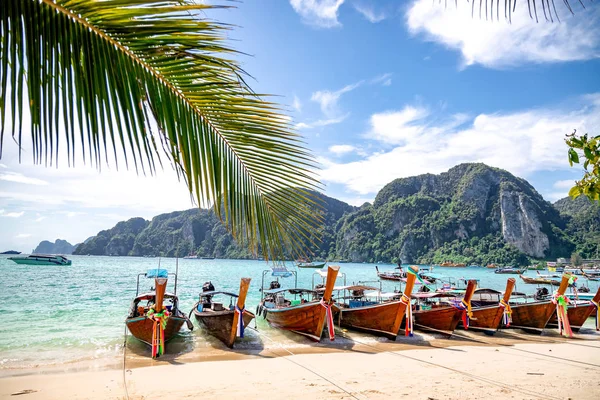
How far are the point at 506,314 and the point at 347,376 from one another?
9.97 m

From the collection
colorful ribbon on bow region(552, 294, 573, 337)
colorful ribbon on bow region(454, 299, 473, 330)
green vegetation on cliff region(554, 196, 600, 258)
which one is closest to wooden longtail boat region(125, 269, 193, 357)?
colorful ribbon on bow region(454, 299, 473, 330)

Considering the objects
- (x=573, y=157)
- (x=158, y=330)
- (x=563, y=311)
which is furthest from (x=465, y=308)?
(x=573, y=157)

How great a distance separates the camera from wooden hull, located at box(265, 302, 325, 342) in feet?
40.7

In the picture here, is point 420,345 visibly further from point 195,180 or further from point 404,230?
point 404,230

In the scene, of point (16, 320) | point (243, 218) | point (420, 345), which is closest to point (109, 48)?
point (243, 218)

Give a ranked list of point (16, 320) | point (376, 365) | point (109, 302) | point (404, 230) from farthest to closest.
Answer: point (404, 230) → point (109, 302) → point (16, 320) → point (376, 365)

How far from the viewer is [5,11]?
1018 millimetres

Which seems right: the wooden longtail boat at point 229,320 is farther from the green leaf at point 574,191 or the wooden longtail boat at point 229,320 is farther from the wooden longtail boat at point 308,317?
the green leaf at point 574,191

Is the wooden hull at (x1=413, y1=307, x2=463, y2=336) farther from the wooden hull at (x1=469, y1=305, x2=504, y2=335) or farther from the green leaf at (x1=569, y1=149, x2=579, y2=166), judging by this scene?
the green leaf at (x1=569, y1=149, x2=579, y2=166)

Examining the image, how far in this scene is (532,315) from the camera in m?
15.0

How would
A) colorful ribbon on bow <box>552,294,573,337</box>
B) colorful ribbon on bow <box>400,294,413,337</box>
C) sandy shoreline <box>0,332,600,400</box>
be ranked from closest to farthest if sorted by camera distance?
1. sandy shoreline <box>0,332,600,400</box>
2. colorful ribbon on bow <box>400,294,413,337</box>
3. colorful ribbon on bow <box>552,294,573,337</box>

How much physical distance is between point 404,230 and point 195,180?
399 ft

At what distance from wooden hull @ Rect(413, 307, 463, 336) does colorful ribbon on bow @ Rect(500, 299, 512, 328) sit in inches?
87.6

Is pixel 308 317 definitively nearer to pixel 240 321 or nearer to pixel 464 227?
pixel 240 321
